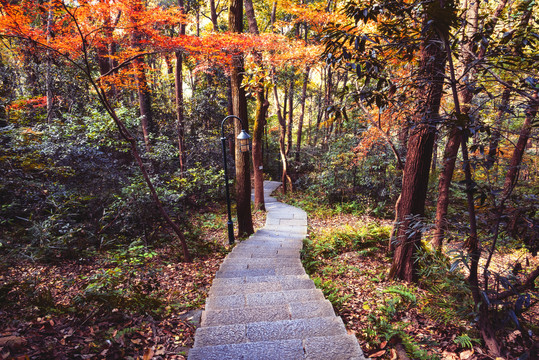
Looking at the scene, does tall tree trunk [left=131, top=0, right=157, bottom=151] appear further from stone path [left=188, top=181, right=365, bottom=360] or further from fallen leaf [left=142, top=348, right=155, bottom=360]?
fallen leaf [left=142, top=348, right=155, bottom=360]

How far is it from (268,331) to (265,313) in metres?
0.40

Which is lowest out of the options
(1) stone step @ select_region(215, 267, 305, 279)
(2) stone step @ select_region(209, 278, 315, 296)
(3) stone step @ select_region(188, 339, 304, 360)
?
(1) stone step @ select_region(215, 267, 305, 279)

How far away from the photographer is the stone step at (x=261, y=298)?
3.30 meters

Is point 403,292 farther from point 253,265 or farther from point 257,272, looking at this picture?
point 253,265

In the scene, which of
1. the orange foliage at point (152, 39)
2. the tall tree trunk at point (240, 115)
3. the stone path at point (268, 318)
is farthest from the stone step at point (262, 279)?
the orange foliage at point (152, 39)

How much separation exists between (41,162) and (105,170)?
136 cm

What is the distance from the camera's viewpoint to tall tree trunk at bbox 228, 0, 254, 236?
20.5 ft

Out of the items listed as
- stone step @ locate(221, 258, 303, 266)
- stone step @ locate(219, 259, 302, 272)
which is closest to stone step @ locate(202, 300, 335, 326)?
stone step @ locate(219, 259, 302, 272)

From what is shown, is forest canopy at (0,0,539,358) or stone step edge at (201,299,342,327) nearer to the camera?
forest canopy at (0,0,539,358)

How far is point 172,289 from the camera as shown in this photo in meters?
4.24

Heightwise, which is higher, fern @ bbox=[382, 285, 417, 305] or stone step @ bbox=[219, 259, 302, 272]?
fern @ bbox=[382, 285, 417, 305]

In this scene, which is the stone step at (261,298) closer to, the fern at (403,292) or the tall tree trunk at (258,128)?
the fern at (403,292)

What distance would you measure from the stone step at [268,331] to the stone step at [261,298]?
0.60m

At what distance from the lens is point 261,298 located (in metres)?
3.42
